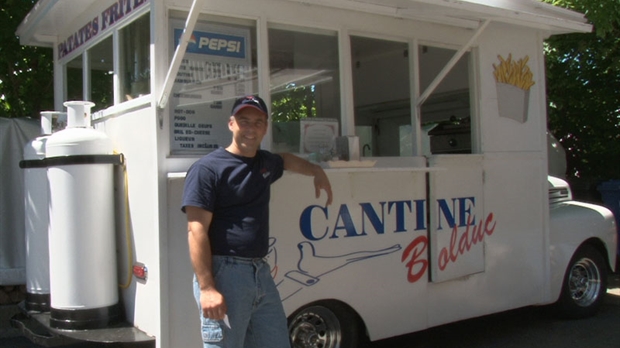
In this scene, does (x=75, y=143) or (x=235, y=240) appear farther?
(x=75, y=143)

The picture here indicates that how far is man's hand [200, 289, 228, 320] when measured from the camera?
2.86m

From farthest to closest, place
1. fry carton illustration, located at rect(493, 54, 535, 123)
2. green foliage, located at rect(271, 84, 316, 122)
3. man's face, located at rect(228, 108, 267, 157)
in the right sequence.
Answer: fry carton illustration, located at rect(493, 54, 535, 123)
green foliage, located at rect(271, 84, 316, 122)
man's face, located at rect(228, 108, 267, 157)

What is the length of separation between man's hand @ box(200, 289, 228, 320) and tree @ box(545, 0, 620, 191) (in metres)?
7.32

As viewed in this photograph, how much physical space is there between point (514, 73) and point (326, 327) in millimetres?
2799

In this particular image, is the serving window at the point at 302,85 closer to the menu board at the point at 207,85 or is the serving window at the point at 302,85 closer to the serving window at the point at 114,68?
the menu board at the point at 207,85

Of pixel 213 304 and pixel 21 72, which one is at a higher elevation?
pixel 21 72

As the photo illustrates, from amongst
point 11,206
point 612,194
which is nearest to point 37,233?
point 11,206

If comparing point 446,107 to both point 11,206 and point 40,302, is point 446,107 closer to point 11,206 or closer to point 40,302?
point 40,302

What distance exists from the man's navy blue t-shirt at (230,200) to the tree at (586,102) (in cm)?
696

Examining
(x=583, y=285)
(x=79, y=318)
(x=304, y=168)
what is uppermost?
(x=304, y=168)

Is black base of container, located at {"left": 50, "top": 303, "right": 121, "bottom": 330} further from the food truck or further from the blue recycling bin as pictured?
the blue recycling bin

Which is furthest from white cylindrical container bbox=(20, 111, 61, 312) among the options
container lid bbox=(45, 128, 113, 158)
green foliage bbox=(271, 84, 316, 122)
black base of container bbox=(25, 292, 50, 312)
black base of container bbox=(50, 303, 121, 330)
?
green foliage bbox=(271, 84, 316, 122)

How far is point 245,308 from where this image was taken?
9.88 ft

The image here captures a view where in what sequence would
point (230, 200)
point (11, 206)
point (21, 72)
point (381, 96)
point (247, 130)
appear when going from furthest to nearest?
1. point (21, 72)
2. point (11, 206)
3. point (381, 96)
4. point (247, 130)
5. point (230, 200)
